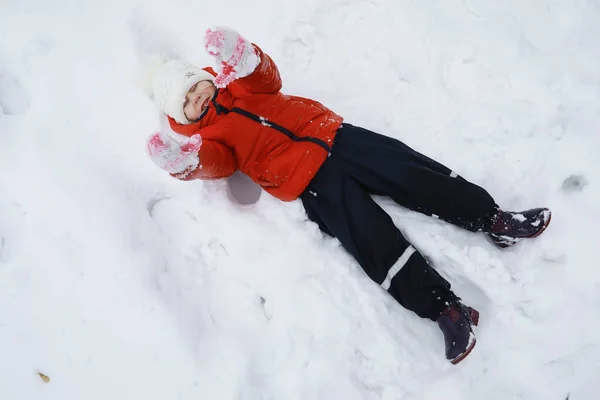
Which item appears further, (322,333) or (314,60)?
(314,60)

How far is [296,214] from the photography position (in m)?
1.69

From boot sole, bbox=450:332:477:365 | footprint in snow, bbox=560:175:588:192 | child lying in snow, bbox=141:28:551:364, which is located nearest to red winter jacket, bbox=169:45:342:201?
child lying in snow, bbox=141:28:551:364

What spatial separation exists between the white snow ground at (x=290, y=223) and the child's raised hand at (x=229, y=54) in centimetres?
47

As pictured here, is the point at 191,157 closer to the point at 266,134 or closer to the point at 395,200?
the point at 266,134

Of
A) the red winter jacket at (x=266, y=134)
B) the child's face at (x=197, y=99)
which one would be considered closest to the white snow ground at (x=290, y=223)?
the red winter jacket at (x=266, y=134)

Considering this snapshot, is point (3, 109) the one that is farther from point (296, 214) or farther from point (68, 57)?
point (296, 214)

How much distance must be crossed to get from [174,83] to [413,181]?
933 millimetres

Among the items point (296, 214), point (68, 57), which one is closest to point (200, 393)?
point (296, 214)

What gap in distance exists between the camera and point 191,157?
1.43 metres

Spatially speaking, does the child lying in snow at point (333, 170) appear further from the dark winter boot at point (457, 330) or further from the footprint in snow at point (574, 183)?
the footprint in snow at point (574, 183)

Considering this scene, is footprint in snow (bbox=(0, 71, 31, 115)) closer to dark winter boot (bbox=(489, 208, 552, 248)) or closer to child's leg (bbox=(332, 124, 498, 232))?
child's leg (bbox=(332, 124, 498, 232))

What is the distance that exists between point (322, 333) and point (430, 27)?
52.7 inches

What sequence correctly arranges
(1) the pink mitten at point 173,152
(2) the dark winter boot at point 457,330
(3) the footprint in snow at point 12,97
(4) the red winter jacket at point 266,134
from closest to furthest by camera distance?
(1) the pink mitten at point 173,152 → (2) the dark winter boot at point 457,330 → (4) the red winter jacket at point 266,134 → (3) the footprint in snow at point 12,97

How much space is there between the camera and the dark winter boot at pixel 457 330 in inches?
57.8
